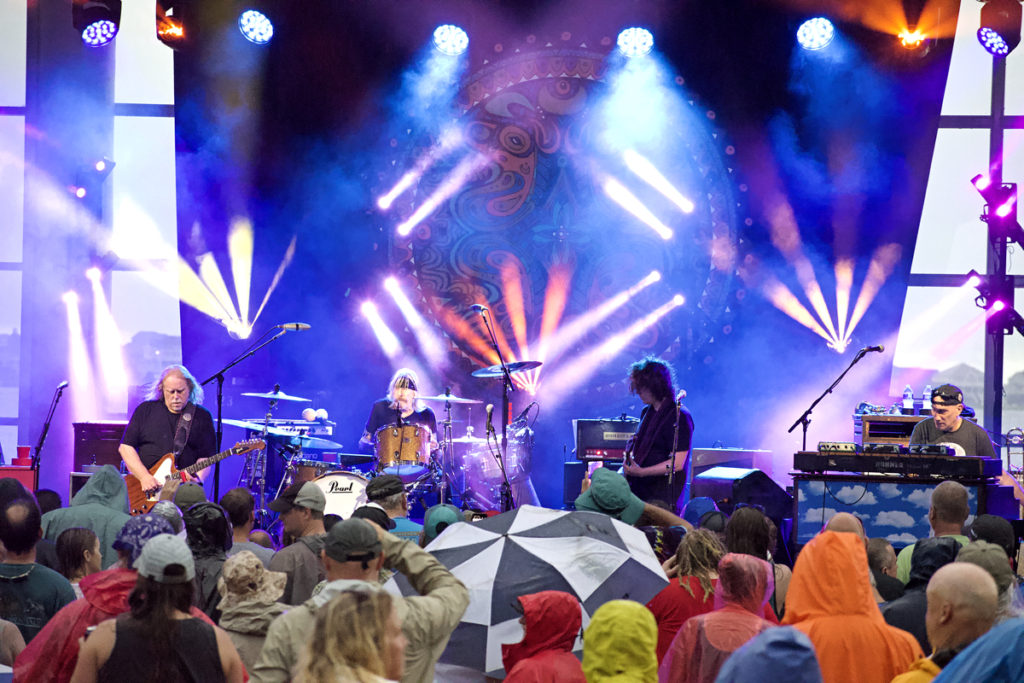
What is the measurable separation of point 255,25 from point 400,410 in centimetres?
476

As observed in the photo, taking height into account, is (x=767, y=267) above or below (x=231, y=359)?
above

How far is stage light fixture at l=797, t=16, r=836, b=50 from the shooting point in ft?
36.8

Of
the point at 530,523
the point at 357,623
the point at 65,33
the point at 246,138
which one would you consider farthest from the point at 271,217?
the point at 357,623

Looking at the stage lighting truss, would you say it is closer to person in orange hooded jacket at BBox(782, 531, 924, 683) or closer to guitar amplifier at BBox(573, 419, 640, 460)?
guitar amplifier at BBox(573, 419, 640, 460)

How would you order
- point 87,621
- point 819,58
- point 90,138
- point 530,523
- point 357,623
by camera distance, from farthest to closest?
1. point 90,138
2. point 819,58
3. point 530,523
4. point 87,621
5. point 357,623

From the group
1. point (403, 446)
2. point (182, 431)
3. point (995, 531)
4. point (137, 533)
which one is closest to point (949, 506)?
point (995, 531)

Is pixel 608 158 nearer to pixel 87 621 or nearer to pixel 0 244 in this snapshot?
pixel 0 244

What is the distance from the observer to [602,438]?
34.0ft

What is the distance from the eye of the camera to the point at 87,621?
2.99 meters

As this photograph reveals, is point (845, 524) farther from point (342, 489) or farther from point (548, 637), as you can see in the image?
point (342, 489)

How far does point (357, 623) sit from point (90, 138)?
11.4 meters

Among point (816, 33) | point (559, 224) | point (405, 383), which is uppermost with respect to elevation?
point (816, 33)

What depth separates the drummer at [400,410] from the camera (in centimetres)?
1021

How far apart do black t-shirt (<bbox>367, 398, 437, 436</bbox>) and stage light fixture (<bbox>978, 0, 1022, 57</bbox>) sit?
6.48 m
